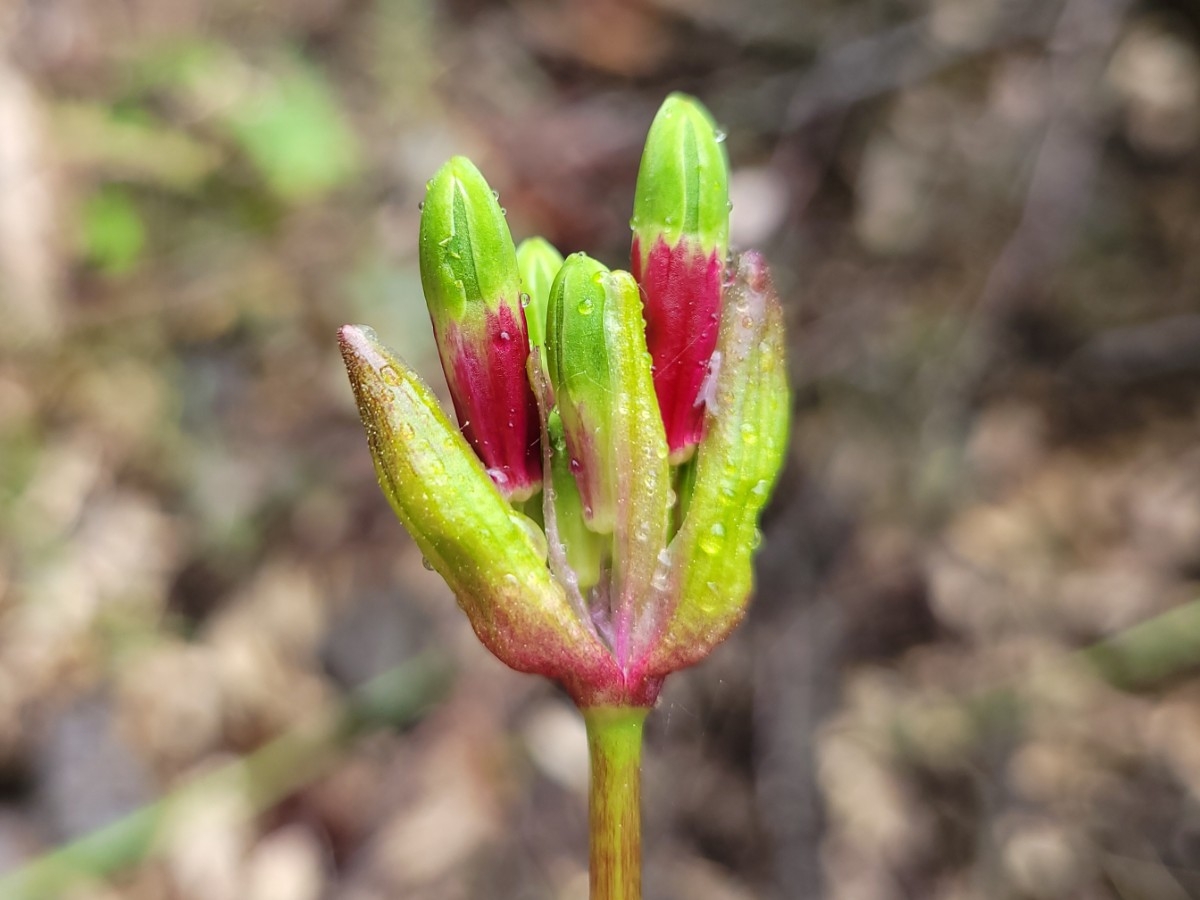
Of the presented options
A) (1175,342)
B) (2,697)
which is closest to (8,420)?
(2,697)

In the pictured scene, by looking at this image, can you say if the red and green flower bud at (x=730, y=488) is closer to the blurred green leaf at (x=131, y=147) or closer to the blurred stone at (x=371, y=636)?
the blurred stone at (x=371, y=636)

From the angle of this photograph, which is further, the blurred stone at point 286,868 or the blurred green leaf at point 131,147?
the blurred green leaf at point 131,147

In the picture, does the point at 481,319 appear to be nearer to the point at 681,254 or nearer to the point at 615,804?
the point at 681,254

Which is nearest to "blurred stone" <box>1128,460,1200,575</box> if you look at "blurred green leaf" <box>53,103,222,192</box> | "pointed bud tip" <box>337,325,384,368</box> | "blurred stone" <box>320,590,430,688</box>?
"blurred stone" <box>320,590,430,688</box>

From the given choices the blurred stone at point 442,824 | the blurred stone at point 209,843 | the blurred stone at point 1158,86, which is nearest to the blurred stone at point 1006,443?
the blurred stone at point 1158,86

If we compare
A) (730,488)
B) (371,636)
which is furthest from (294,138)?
(730,488)

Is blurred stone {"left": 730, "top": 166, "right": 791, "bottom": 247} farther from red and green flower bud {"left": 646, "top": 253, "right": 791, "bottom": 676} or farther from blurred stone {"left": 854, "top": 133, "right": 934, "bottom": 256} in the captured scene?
red and green flower bud {"left": 646, "top": 253, "right": 791, "bottom": 676}
